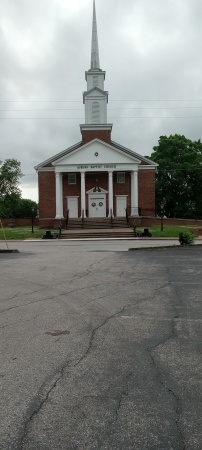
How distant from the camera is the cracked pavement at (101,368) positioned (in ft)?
9.63

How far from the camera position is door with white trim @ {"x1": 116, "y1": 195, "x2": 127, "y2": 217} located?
43.5 metres

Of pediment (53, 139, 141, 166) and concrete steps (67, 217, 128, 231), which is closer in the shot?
concrete steps (67, 217, 128, 231)

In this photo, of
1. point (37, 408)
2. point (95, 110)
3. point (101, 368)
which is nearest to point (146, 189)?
point (95, 110)

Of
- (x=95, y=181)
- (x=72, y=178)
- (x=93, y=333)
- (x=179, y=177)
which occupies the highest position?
A: (x=179, y=177)

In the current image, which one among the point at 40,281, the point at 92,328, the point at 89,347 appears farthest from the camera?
the point at 40,281

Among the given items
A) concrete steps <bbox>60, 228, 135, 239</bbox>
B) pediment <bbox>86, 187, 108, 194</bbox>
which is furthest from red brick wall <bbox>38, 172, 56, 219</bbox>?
concrete steps <bbox>60, 228, 135, 239</bbox>

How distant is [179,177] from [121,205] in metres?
15.3

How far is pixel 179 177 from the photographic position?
55688mm

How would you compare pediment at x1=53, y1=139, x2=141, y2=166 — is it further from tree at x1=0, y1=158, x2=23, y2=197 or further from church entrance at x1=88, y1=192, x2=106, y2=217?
tree at x1=0, y1=158, x2=23, y2=197

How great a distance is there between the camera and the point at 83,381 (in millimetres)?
3805

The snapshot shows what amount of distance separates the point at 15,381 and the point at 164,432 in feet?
4.99

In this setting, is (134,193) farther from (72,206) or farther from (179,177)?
(179,177)

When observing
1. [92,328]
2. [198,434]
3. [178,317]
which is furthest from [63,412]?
[178,317]

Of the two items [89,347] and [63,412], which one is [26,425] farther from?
[89,347]
